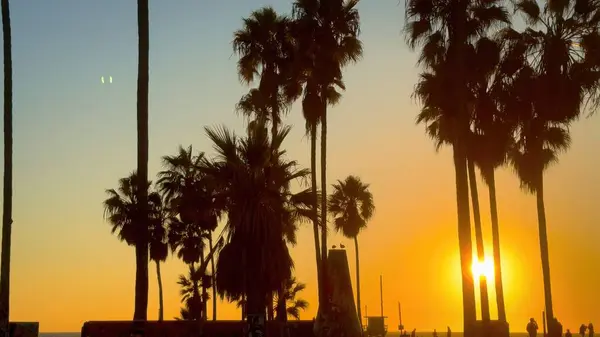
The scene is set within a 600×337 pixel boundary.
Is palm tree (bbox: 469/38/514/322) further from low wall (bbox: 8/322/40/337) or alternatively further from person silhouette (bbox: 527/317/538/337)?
low wall (bbox: 8/322/40/337)

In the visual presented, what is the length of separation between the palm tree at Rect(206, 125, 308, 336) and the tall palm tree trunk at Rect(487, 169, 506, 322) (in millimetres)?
10841

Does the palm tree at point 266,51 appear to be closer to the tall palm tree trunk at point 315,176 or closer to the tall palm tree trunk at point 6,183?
the tall palm tree trunk at point 315,176

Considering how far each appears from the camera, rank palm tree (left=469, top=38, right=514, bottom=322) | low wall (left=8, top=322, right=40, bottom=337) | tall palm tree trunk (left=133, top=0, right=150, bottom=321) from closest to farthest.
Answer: low wall (left=8, top=322, right=40, bottom=337), tall palm tree trunk (left=133, top=0, right=150, bottom=321), palm tree (left=469, top=38, right=514, bottom=322)

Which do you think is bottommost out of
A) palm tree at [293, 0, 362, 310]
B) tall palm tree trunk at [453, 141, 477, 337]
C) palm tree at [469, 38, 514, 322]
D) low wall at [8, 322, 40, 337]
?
low wall at [8, 322, 40, 337]

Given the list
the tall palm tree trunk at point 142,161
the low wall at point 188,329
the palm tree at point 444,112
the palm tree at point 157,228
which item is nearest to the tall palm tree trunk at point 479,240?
the palm tree at point 444,112

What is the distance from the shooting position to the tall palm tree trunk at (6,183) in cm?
2792

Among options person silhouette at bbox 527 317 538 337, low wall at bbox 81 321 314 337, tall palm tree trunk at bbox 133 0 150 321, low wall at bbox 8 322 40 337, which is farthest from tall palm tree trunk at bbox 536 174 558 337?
low wall at bbox 8 322 40 337

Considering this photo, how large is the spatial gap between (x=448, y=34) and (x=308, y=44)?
8877 mm

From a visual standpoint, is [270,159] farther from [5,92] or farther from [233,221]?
[5,92]

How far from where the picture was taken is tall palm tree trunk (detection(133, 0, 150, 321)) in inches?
1161

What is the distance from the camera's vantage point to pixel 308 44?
39.2 meters

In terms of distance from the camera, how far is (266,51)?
43.9 m

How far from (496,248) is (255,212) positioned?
13.1 metres

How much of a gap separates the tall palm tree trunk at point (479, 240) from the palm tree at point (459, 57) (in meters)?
1.91
